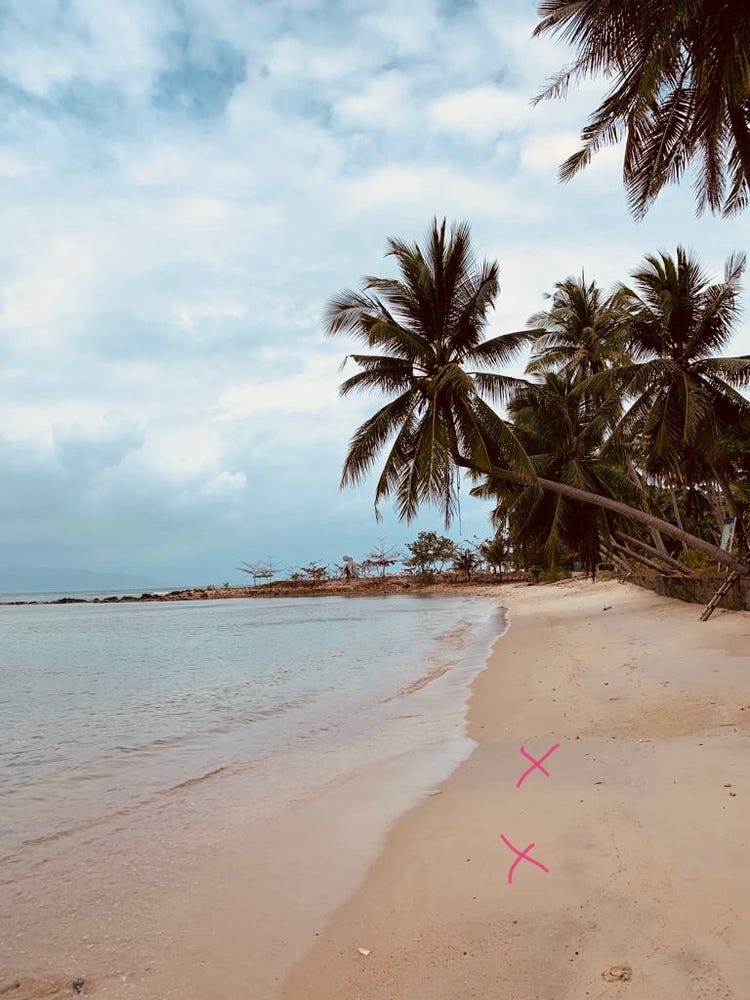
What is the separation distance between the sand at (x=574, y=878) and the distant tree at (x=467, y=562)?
66166 mm

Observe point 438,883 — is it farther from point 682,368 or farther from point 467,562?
point 467,562

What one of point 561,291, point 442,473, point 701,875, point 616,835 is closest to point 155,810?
point 616,835

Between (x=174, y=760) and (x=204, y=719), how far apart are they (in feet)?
8.15

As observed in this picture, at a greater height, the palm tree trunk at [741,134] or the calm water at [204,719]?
the palm tree trunk at [741,134]

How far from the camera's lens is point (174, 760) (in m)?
7.82

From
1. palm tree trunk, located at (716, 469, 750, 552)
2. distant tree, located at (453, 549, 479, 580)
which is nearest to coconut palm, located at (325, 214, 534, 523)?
palm tree trunk, located at (716, 469, 750, 552)

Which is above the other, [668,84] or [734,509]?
[668,84]

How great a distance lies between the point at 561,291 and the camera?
90.4ft

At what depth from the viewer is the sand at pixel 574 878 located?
2717mm

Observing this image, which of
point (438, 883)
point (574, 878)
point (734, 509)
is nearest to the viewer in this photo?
point (574, 878)

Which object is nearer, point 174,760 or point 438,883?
point 438,883

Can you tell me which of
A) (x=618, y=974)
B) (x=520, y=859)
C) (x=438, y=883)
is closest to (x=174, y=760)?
(x=438, y=883)

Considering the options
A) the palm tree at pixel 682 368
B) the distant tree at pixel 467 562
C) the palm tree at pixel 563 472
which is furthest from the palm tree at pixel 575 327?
the distant tree at pixel 467 562

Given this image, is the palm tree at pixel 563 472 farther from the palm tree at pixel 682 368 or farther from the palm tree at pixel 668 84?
the palm tree at pixel 668 84
